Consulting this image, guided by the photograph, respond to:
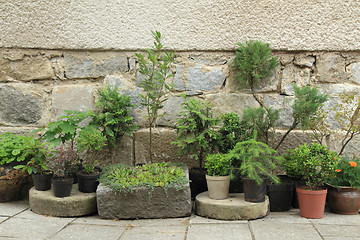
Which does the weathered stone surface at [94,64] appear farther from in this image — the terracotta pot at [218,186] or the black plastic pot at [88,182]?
the terracotta pot at [218,186]

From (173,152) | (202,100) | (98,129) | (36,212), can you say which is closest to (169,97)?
(202,100)

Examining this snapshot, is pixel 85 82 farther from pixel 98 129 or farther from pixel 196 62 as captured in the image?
pixel 196 62

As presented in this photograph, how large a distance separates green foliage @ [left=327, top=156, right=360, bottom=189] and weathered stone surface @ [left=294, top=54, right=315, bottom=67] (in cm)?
101

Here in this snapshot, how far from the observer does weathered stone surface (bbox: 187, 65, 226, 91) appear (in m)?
3.40

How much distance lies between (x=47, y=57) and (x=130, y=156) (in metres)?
1.35

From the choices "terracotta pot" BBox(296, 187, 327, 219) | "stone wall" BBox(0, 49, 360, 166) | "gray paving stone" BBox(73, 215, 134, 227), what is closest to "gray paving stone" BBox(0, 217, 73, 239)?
"gray paving stone" BBox(73, 215, 134, 227)

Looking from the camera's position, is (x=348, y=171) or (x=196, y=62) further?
(x=196, y=62)

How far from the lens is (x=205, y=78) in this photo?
3.40m

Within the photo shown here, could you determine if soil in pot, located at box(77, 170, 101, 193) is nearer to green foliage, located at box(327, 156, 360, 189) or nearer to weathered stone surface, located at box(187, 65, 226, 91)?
weathered stone surface, located at box(187, 65, 226, 91)

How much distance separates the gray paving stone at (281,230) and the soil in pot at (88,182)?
1402mm

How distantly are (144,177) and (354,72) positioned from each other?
233cm

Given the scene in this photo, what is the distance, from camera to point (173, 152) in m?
3.44

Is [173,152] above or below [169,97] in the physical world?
below

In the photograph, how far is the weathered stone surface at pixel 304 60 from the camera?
3.34m
